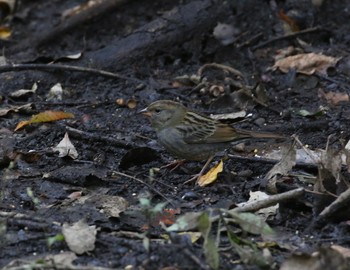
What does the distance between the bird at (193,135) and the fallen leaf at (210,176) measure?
305 millimetres

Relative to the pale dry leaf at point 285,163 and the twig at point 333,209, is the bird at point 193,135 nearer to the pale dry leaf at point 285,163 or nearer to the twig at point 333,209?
the pale dry leaf at point 285,163

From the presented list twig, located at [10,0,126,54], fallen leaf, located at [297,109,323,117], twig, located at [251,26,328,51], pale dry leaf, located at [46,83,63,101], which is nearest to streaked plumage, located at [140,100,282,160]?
fallen leaf, located at [297,109,323,117]

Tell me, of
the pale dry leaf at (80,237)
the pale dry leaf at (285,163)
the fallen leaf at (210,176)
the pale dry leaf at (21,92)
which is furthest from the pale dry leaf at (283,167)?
the pale dry leaf at (21,92)

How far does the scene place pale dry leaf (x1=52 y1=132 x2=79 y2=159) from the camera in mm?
6766

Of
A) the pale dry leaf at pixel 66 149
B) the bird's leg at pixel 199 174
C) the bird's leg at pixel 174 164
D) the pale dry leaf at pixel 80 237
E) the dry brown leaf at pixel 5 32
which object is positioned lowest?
the dry brown leaf at pixel 5 32

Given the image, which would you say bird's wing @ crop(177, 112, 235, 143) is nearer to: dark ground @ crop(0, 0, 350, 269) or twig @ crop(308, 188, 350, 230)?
dark ground @ crop(0, 0, 350, 269)

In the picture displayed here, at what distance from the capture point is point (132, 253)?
4.79 m

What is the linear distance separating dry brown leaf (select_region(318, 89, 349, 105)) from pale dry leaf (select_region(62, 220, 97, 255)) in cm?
376

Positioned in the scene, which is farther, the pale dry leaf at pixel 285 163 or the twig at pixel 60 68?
the twig at pixel 60 68

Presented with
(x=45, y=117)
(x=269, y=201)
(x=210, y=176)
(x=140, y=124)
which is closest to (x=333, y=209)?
(x=269, y=201)

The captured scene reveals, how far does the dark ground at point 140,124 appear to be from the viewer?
504 cm

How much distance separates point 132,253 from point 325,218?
1275 millimetres

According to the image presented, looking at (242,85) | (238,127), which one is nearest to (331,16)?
(242,85)

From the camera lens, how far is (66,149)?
684 centimetres
